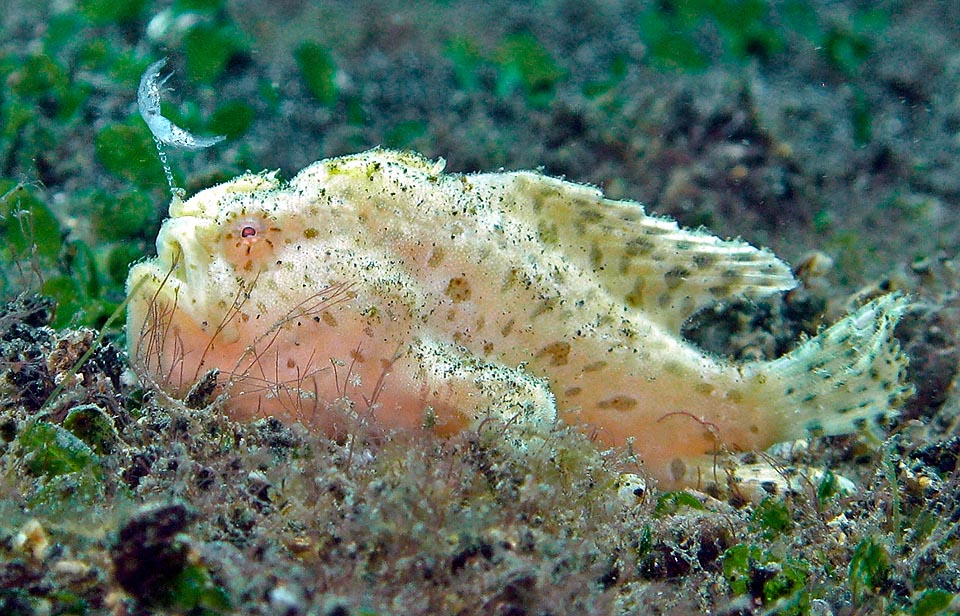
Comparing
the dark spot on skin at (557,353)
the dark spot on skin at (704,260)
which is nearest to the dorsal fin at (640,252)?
the dark spot on skin at (704,260)

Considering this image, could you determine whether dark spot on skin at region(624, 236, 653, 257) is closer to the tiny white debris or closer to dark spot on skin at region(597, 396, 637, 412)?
dark spot on skin at region(597, 396, 637, 412)

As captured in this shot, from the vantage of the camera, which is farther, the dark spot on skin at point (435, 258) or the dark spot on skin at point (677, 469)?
the dark spot on skin at point (677, 469)

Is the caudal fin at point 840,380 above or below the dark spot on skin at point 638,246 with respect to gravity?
below

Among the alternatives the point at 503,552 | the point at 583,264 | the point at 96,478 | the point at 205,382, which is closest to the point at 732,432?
the point at 583,264

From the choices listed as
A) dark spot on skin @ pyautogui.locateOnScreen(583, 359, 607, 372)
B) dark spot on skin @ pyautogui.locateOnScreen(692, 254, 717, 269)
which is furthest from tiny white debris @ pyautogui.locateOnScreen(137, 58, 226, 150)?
dark spot on skin @ pyautogui.locateOnScreen(692, 254, 717, 269)

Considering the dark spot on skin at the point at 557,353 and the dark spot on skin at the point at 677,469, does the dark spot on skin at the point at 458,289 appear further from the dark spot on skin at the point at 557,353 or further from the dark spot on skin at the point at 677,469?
the dark spot on skin at the point at 677,469

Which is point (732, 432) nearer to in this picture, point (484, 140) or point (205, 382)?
point (205, 382)
